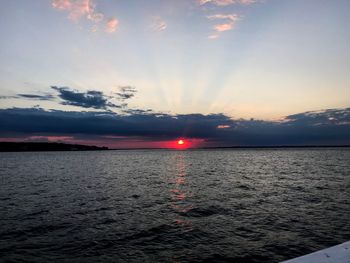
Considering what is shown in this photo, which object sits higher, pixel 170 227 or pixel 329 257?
pixel 329 257

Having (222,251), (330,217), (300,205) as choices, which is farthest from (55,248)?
(300,205)

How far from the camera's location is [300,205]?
26125 millimetres

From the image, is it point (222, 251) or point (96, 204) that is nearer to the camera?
point (222, 251)

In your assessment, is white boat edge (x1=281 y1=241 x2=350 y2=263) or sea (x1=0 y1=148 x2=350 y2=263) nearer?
white boat edge (x1=281 y1=241 x2=350 y2=263)

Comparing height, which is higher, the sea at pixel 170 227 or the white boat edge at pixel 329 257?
the white boat edge at pixel 329 257

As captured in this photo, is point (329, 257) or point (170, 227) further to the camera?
point (170, 227)

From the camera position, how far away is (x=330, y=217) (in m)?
21.3

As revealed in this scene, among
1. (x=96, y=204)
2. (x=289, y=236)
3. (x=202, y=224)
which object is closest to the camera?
(x=289, y=236)

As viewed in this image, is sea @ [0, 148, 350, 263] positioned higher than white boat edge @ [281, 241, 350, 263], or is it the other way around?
white boat edge @ [281, 241, 350, 263]

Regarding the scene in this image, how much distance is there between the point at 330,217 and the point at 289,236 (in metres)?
6.53

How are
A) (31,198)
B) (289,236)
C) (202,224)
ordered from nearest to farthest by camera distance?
(289,236), (202,224), (31,198)

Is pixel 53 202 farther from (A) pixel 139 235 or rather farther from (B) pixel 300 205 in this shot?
(B) pixel 300 205

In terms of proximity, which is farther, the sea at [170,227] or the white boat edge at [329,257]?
the sea at [170,227]

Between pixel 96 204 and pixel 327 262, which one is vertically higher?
pixel 327 262
